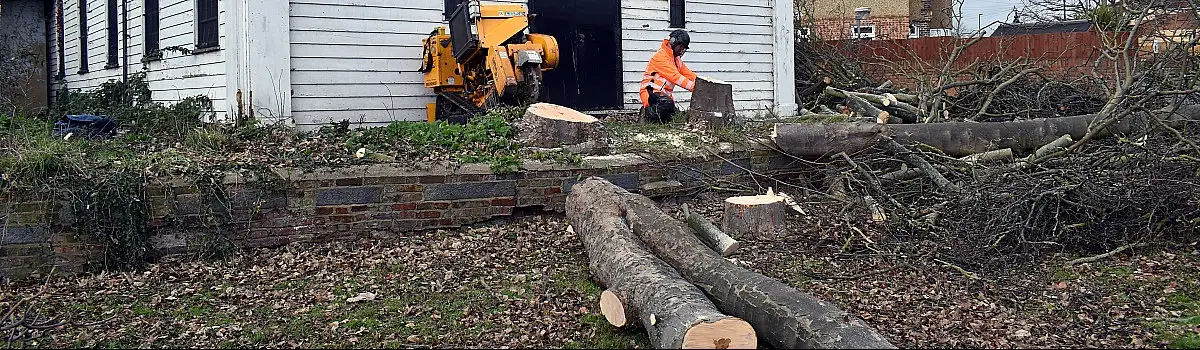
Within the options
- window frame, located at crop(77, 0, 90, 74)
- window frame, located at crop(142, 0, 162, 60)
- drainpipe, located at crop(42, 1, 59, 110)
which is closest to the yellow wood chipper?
window frame, located at crop(142, 0, 162, 60)

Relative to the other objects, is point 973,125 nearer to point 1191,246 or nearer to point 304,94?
point 1191,246

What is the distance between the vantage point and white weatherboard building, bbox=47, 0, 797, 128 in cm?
939

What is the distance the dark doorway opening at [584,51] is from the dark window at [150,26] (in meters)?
4.82

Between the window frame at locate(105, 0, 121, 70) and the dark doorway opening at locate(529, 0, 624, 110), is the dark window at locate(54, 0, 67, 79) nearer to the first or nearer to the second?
the window frame at locate(105, 0, 121, 70)

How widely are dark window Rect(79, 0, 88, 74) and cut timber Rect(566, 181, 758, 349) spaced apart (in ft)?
37.0

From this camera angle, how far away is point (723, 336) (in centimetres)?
391

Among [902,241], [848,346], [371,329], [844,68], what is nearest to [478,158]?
[371,329]

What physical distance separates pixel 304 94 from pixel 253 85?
627mm

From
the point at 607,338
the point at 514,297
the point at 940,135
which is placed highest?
the point at 940,135

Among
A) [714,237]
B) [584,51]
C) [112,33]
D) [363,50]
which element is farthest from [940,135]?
[112,33]

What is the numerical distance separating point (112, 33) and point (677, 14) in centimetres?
805

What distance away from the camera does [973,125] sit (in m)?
8.76

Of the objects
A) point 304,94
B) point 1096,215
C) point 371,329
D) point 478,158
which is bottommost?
point 371,329

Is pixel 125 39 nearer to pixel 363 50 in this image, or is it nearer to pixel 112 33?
pixel 112 33
